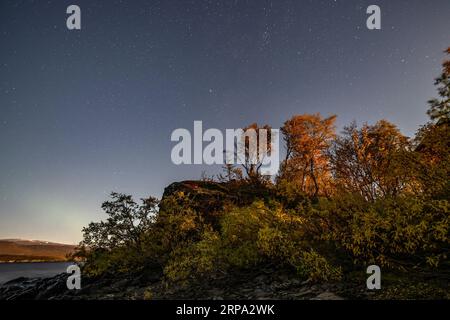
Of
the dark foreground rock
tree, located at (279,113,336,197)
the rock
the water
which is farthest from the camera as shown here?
the water

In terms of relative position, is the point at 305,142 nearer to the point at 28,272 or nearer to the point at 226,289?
the point at 226,289

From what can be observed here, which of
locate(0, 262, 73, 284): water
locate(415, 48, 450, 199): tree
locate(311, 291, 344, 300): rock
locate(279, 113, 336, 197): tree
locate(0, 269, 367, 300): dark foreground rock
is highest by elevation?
locate(279, 113, 336, 197): tree

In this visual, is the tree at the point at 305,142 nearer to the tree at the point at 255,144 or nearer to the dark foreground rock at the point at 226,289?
the tree at the point at 255,144

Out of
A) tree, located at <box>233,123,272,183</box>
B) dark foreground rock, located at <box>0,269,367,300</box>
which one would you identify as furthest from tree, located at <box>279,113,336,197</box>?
dark foreground rock, located at <box>0,269,367,300</box>

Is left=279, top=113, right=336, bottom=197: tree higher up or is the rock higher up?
left=279, top=113, right=336, bottom=197: tree

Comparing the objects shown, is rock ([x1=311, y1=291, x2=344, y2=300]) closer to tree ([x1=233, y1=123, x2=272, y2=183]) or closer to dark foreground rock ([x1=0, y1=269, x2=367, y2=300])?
dark foreground rock ([x1=0, y1=269, x2=367, y2=300])

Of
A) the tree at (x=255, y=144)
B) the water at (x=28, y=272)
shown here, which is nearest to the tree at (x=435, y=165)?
the tree at (x=255, y=144)

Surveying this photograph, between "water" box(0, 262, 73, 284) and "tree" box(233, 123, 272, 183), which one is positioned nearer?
"tree" box(233, 123, 272, 183)

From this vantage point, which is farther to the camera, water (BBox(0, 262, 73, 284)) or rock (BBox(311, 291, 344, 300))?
water (BBox(0, 262, 73, 284))

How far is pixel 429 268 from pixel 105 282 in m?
10.8

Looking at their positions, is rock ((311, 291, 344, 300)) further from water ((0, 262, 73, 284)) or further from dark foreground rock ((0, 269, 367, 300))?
water ((0, 262, 73, 284))

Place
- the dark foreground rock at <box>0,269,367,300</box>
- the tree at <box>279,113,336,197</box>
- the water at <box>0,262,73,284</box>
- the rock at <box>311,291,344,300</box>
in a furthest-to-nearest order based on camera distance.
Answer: the water at <box>0,262,73,284</box> → the tree at <box>279,113,336,197</box> → the dark foreground rock at <box>0,269,367,300</box> → the rock at <box>311,291,344,300</box>

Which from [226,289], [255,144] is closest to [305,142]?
[255,144]
